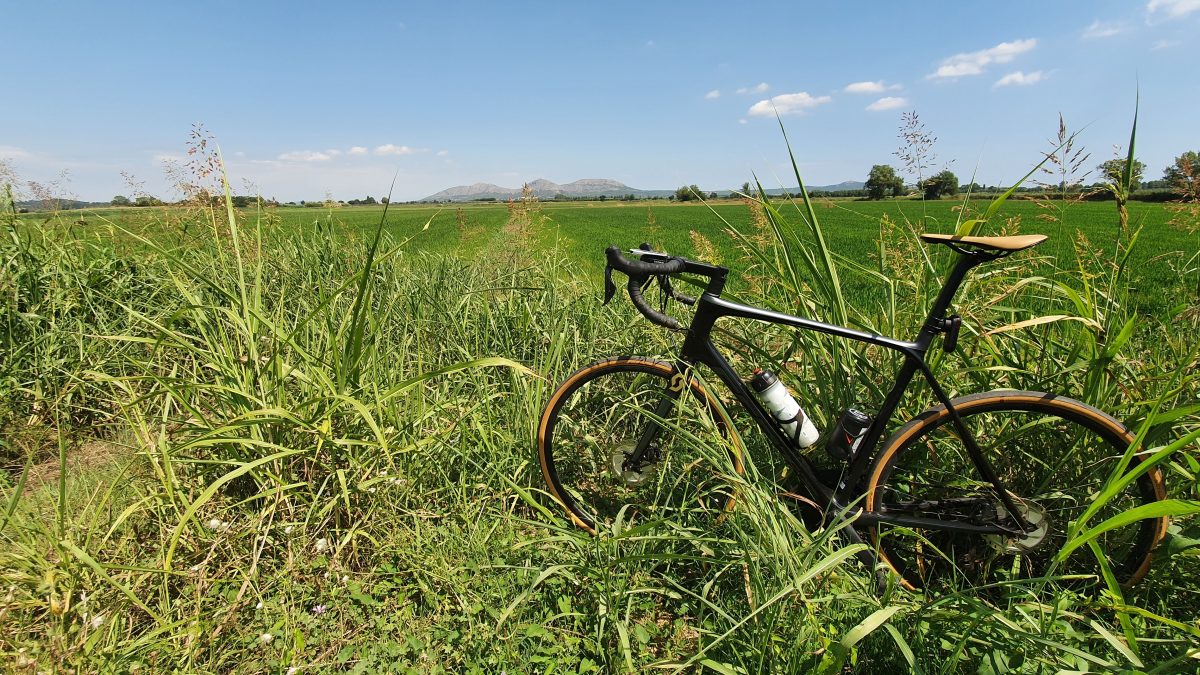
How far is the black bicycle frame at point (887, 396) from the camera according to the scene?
1.75 metres

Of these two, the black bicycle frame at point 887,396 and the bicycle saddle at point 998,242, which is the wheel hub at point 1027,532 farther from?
the bicycle saddle at point 998,242

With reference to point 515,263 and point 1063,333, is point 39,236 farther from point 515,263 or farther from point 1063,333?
point 1063,333

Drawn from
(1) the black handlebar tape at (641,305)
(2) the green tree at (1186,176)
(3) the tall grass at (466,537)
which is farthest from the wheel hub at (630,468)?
(2) the green tree at (1186,176)

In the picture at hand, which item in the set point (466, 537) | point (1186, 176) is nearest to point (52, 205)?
point (466, 537)

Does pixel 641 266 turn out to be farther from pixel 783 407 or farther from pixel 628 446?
pixel 628 446

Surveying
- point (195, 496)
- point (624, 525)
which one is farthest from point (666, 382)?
point (195, 496)

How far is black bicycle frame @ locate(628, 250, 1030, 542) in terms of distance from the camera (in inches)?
68.9

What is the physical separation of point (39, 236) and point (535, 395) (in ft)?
Result: 14.4

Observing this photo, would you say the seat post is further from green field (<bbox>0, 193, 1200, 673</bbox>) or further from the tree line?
the tree line

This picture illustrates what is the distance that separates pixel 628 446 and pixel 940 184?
6.65ft

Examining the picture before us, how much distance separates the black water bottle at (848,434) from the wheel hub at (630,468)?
2.42 ft

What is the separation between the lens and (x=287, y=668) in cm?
164

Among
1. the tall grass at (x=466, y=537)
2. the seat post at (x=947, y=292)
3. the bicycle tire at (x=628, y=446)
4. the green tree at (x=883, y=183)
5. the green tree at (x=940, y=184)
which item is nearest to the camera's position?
the tall grass at (x=466, y=537)

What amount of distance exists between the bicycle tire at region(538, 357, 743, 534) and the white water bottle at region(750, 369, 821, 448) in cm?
18
